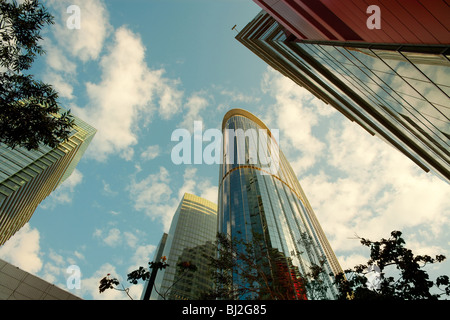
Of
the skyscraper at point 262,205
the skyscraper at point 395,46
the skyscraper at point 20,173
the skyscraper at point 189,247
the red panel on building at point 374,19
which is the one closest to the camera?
the red panel on building at point 374,19

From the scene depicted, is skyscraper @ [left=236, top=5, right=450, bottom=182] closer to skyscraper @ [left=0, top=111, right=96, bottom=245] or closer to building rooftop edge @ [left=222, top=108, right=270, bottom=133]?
skyscraper @ [left=0, top=111, right=96, bottom=245]

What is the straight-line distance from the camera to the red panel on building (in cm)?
557

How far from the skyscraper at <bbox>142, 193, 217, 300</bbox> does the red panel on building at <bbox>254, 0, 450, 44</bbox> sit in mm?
80215

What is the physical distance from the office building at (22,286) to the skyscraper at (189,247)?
75.8 metres

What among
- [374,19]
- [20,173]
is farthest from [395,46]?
[20,173]

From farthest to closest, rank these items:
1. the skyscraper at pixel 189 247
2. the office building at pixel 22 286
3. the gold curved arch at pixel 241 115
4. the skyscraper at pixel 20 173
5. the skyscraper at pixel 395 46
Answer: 1. the gold curved arch at pixel 241 115
2. the skyscraper at pixel 189 247
3. the skyscraper at pixel 20 173
4. the office building at pixel 22 286
5. the skyscraper at pixel 395 46

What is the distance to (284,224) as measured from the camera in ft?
243

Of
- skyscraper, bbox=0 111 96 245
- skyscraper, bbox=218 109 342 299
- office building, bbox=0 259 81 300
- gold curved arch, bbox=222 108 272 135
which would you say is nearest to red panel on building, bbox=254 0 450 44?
office building, bbox=0 259 81 300

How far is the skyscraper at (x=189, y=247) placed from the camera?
94.4 meters

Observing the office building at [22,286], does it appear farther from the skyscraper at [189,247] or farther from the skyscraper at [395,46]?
the skyscraper at [189,247]

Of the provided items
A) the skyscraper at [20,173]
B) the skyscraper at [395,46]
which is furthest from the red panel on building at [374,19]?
the skyscraper at [20,173]

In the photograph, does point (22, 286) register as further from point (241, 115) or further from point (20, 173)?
point (241, 115)
